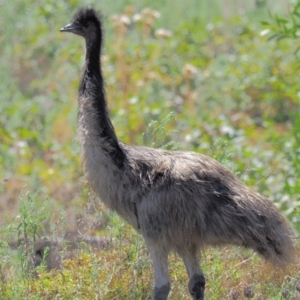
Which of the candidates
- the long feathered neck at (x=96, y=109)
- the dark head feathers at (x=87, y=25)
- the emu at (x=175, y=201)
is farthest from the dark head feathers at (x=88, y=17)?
the emu at (x=175, y=201)

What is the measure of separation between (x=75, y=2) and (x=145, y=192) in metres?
7.46

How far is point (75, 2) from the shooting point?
12.5m

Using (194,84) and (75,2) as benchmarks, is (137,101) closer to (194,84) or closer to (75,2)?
(194,84)

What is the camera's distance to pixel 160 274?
17.6 ft

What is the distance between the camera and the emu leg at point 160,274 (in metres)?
5.36

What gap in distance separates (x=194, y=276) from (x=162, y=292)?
25 centimetres

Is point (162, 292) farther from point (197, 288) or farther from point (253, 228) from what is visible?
point (253, 228)

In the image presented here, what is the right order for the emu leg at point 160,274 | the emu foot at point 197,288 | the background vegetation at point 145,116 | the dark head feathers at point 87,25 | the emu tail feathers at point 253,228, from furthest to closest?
the dark head feathers at point 87,25
the background vegetation at point 145,116
the emu foot at point 197,288
the emu leg at point 160,274
the emu tail feathers at point 253,228

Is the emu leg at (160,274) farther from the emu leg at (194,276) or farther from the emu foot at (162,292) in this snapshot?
the emu leg at (194,276)

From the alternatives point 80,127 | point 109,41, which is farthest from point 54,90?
point 80,127

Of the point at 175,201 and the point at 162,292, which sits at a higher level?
the point at 175,201

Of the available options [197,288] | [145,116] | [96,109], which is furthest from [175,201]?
[145,116]

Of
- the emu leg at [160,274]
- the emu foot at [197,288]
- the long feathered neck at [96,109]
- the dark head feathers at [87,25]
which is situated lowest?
the emu foot at [197,288]

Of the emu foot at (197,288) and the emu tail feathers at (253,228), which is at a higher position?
the emu tail feathers at (253,228)
